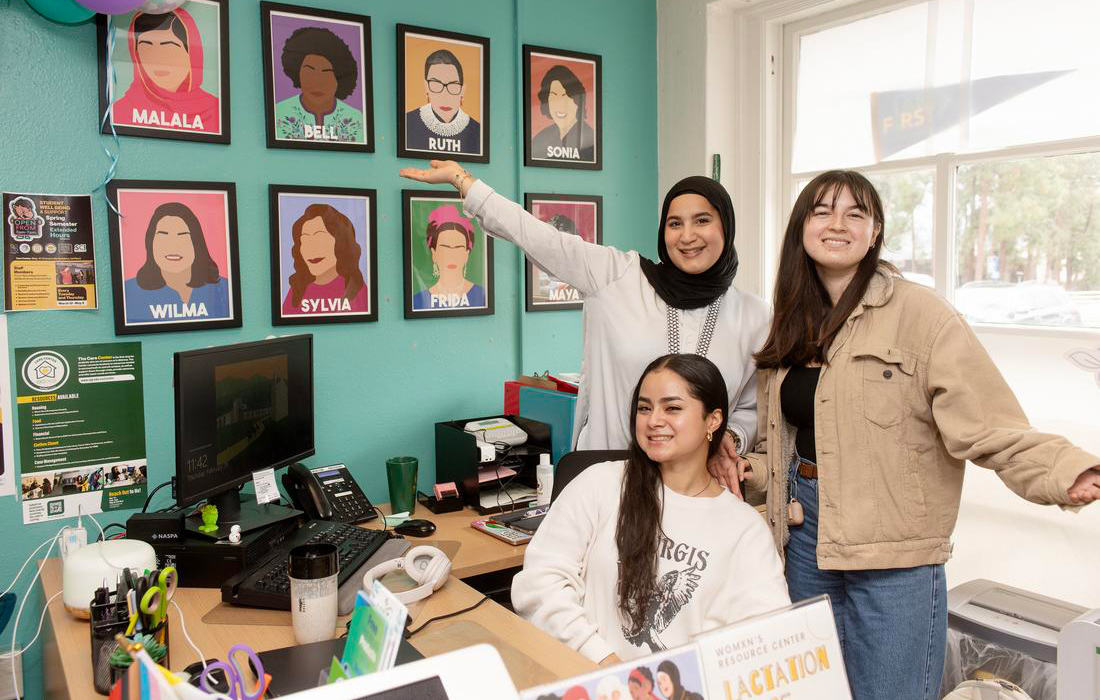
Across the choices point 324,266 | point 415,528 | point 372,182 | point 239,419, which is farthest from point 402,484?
point 372,182

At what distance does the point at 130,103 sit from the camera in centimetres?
213

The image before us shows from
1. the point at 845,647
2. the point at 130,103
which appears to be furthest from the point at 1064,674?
the point at 130,103

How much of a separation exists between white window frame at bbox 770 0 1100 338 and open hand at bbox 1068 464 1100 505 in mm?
1107

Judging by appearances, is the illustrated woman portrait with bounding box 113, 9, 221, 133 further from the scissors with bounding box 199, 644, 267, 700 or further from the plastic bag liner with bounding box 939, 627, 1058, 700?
the plastic bag liner with bounding box 939, 627, 1058, 700

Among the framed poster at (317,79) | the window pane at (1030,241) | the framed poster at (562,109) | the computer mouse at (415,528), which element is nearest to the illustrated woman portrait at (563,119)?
the framed poster at (562,109)

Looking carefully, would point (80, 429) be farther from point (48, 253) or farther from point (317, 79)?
point (317, 79)

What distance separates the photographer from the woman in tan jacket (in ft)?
5.30

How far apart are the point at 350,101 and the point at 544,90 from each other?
759 mm

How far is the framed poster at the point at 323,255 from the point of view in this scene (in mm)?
2391

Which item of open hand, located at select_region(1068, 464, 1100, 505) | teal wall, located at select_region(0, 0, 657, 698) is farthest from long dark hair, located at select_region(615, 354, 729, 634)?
teal wall, located at select_region(0, 0, 657, 698)

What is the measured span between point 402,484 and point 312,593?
942 mm

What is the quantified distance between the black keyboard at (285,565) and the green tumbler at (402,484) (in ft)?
1.05

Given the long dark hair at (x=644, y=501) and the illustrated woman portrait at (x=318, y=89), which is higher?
the illustrated woman portrait at (x=318, y=89)

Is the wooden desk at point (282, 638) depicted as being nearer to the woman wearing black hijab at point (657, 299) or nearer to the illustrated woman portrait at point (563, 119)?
the woman wearing black hijab at point (657, 299)
